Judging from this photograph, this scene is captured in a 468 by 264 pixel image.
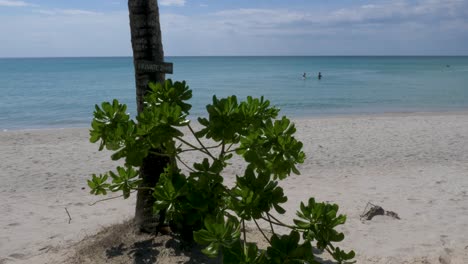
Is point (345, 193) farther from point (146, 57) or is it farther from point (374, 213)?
point (146, 57)

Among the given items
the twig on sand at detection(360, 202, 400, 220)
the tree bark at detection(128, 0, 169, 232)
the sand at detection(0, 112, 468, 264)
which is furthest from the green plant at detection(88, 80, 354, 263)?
the twig on sand at detection(360, 202, 400, 220)

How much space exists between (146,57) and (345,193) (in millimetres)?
3987

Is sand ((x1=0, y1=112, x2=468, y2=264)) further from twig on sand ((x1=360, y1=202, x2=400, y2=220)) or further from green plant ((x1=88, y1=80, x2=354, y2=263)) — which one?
green plant ((x1=88, y1=80, x2=354, y2=263))

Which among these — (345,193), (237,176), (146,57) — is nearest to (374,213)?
(345,193)

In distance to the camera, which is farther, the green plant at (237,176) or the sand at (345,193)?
the sand at (345,193)

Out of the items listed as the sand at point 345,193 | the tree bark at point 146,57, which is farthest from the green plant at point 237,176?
the sand at point 345,193

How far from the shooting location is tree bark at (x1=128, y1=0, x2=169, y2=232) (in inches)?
150

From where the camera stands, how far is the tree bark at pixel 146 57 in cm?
381

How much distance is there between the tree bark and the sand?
0.91 meters

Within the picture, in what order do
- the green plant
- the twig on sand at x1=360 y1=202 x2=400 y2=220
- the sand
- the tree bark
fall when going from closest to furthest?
the green plant < the tree bark < the sand < the twig on sand at x1=360 y1=202 x2=400 y2=220

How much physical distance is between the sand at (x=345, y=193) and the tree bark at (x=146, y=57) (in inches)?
35.6

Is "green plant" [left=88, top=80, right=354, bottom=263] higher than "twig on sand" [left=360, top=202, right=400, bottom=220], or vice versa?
"green plant" [left=88, top=80, right=354, bottom=263]

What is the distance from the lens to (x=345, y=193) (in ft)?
22.5

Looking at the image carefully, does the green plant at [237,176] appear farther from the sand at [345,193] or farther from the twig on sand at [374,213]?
the twig on sand at [374,213]
